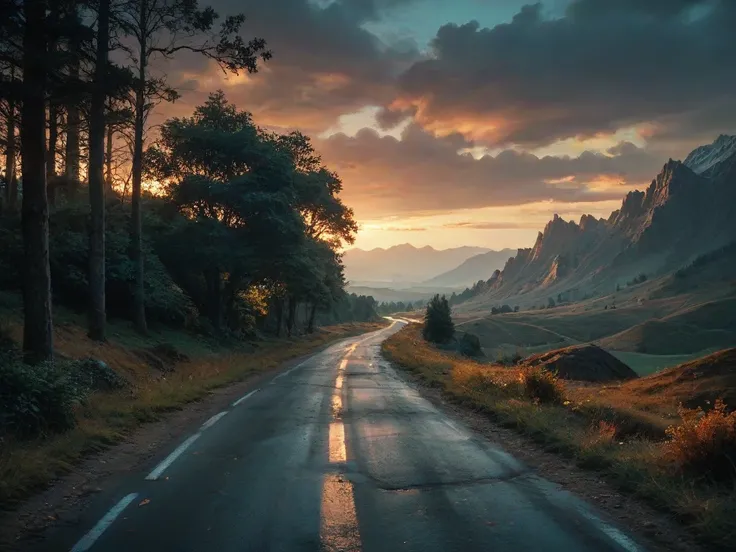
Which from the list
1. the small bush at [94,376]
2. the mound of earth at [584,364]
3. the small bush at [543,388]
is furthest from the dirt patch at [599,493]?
the mound of earth at [584,364]

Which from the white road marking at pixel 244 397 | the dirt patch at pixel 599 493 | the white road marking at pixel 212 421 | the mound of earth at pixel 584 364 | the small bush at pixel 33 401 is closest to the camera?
the dirt patch at pixel 599 493

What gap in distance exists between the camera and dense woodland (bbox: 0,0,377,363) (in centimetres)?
1122

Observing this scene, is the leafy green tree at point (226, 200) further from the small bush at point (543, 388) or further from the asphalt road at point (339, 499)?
the asphalt road at point (339, 499)

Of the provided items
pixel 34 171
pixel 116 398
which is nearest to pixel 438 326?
pixel 116 398

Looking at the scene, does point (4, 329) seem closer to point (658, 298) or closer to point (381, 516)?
point (381, 516)

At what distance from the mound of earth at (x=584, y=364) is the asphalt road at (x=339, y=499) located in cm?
1872

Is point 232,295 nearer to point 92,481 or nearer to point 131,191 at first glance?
point 131,191

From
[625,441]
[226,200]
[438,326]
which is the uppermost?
[226,200]

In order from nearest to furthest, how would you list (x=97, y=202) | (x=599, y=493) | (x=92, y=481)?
(x=599, y=493), (x=92, y=481), (x=97, y=202)

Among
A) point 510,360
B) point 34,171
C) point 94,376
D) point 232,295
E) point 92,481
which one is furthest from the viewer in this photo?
point 510,360

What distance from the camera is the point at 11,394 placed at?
891 centimetres

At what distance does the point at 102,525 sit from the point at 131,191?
93.9ft

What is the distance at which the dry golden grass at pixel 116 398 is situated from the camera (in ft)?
22.9

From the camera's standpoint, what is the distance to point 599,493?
707 cm
